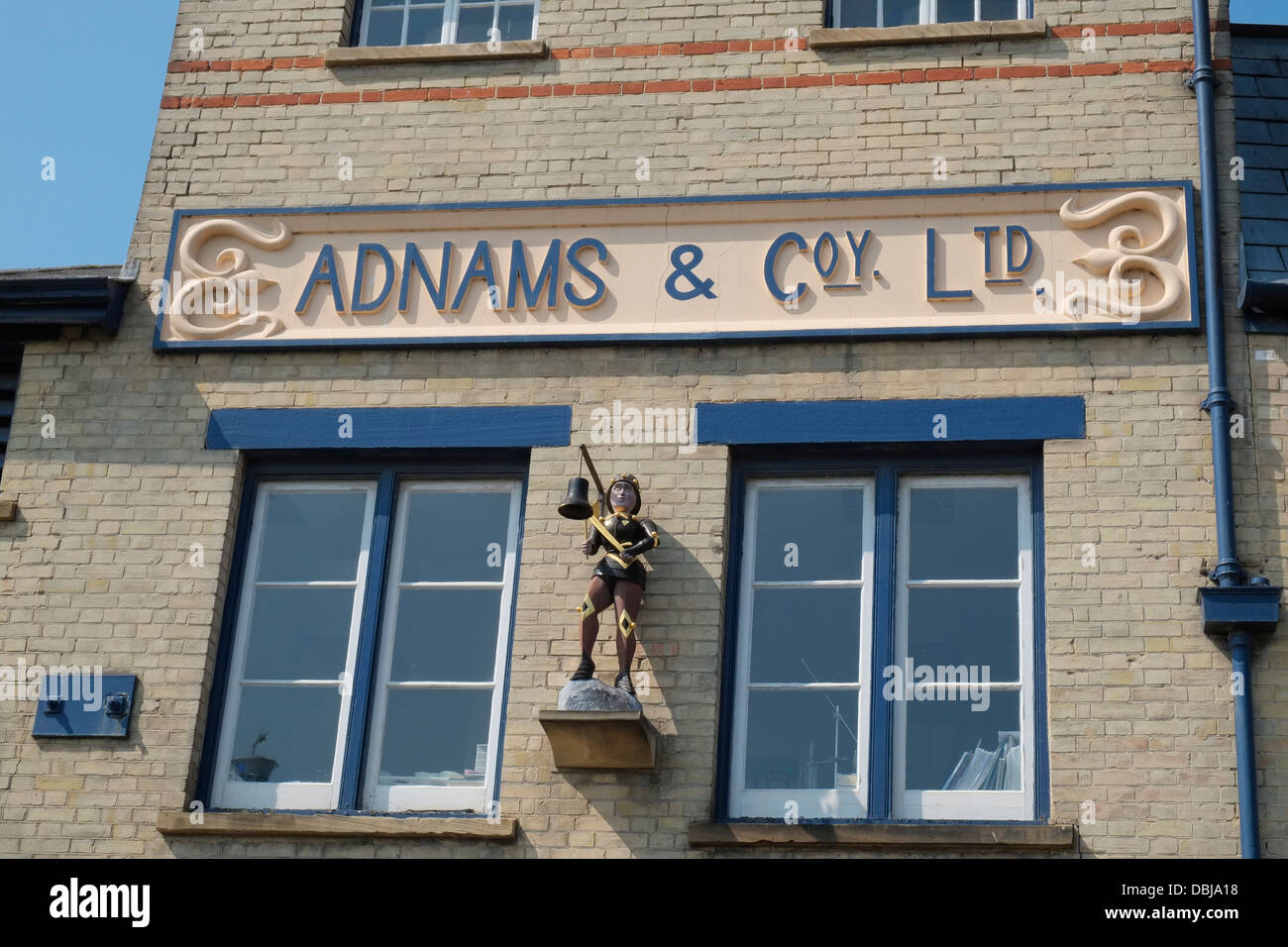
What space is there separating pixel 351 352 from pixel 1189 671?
16.0ft

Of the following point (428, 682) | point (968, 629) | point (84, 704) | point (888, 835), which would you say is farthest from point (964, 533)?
point (84, 704)

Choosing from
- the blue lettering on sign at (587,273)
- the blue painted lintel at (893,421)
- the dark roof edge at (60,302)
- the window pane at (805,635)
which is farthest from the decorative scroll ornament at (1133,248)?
the dark roof edge at (60,302)

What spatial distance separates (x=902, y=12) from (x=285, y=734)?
5.64 meters

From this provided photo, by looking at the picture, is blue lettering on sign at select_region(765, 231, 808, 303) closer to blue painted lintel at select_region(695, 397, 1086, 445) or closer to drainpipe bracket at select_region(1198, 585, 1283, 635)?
blue painted lintel at select_region(695, 397, 1086, 445)

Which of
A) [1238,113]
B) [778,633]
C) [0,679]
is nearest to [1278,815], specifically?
[778,633]

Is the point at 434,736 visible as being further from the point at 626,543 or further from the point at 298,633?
the point at 626,543

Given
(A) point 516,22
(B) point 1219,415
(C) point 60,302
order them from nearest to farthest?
(B) point 1219,415, (C) point 60,302, (A) point 516,22

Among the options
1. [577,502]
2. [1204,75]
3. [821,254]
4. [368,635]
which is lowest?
[368,635]

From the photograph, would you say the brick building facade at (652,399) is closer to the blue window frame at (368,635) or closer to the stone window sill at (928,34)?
the stone window sill at (928,34)

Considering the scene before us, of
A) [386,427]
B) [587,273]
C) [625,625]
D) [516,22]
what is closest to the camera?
[625,625]

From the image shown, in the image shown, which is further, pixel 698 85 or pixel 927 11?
pixel 927 11

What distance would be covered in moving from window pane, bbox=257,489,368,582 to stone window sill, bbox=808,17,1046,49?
383cm

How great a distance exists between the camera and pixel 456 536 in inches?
414

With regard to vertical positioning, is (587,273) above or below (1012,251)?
below
